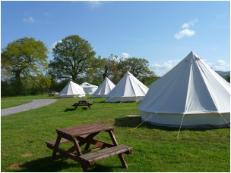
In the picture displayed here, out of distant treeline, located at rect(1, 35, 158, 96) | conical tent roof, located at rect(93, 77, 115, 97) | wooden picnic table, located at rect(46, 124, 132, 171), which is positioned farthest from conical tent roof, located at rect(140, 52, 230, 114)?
distant treeline, located at rect(1, 35, 158, 96)

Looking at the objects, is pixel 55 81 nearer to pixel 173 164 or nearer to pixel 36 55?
pixel 36 55

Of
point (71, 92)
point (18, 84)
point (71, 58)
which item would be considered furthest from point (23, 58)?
point (71, 92)

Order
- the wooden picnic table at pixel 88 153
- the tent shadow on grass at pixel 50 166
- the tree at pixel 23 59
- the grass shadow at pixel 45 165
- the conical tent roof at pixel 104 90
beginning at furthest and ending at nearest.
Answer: the tree at pixel 23 59
the conical tent roof at pixel 104 90
the grass shadow at pixel 45 165
the tent shadow on grass at pixel 50 166
the wooden picnic table at pixel 88 153

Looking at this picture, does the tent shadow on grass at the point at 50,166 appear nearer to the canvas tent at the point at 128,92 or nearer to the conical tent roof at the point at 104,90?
the canvas tent at the point at 128,92

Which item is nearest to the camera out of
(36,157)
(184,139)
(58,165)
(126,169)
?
(126,169)

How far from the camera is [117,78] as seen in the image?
2494 inches

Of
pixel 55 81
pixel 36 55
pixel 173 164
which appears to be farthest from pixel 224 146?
pixel 55 81

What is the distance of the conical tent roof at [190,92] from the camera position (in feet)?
34.3

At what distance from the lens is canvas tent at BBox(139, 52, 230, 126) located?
1036cm

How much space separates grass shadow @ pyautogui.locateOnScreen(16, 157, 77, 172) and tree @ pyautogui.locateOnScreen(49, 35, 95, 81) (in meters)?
55.9

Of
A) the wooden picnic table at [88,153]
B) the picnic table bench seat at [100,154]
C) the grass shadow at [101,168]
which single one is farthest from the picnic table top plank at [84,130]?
the grass shadow at [101,168]

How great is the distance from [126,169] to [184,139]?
303cm

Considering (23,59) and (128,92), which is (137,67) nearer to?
(23,59)

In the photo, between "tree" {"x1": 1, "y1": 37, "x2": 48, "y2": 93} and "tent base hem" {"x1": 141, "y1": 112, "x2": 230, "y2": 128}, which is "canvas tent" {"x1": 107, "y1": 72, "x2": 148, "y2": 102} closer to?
"tent base hem" {"x1": 141, "y1": 112, "x2": 230, "y2": 128}
